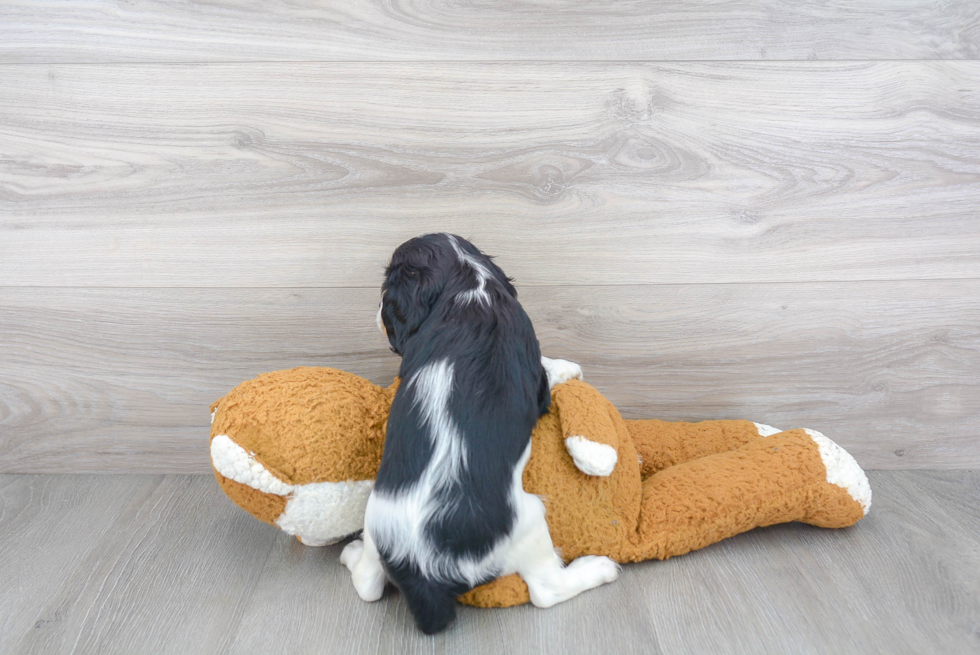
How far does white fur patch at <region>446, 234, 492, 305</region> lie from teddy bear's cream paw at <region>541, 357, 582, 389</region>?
0.63 feet

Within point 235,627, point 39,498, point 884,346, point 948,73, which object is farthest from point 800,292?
point 39,498

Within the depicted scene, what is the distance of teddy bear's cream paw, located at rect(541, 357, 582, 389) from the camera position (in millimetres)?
1112

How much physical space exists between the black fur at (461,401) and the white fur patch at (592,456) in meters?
0.08

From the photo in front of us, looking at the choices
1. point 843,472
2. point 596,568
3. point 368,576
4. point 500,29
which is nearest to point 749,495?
point 843,472

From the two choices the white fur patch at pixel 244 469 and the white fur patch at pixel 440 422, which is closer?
the white fur patch at pixel 440 422

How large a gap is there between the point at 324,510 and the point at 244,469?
139mm

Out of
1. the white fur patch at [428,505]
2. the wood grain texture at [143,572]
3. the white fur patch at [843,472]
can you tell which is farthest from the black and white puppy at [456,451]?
the white fur patch at [843,472]

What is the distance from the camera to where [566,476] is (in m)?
1.03

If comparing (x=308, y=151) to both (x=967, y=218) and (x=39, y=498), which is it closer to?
(x=39, y=498)

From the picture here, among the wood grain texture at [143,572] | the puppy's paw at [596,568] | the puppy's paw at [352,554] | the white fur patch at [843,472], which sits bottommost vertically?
the wood grain texture at [143,572]

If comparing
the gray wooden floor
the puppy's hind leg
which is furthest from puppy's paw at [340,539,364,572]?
the puppy's hind leg

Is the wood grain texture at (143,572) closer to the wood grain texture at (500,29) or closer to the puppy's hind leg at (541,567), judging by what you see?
the puppy's hind leg at (541,567)

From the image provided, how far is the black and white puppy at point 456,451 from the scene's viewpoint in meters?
0.88

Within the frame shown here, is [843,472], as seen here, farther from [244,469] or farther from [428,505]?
[244,469]
